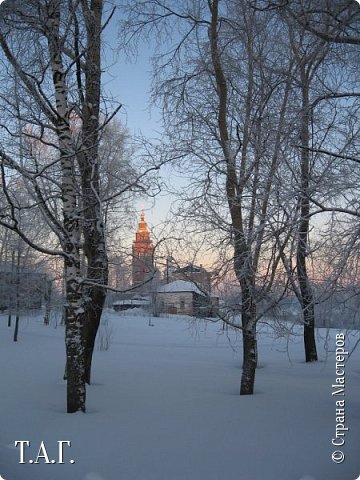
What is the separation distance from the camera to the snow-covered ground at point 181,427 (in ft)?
12.6

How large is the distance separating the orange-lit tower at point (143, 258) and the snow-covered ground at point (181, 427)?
1842mm

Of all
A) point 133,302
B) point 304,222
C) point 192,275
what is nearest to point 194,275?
point 192,275

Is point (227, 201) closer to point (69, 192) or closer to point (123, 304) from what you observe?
point (69, 192)

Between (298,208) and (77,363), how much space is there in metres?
3.24

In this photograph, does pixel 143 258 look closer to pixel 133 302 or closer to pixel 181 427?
pixel 181 427

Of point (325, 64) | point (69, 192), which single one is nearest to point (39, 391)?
point (69, 192)

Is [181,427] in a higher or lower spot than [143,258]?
lower

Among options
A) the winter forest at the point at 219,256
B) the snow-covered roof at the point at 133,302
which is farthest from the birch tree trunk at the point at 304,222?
the snow-covered roof at the point at 133,302

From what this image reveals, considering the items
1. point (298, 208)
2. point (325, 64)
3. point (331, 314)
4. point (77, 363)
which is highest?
point (325, 64)

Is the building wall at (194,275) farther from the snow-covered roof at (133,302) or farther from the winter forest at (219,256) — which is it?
the snow-covered roof at (133,302)

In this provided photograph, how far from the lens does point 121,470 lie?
382 cm

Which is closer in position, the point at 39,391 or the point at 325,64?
the point at 325,64

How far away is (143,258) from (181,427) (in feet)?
8.31

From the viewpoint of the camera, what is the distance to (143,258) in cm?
654
